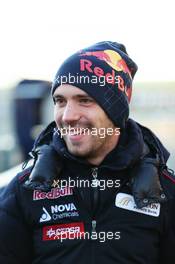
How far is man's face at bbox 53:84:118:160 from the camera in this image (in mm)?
2389

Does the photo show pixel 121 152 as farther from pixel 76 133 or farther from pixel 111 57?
pixel 111 57

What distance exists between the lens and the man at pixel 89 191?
2.39 meters

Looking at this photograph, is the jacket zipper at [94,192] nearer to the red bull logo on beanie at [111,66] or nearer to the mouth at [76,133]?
the mouth at [76,133]

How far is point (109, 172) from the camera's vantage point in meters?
2.49

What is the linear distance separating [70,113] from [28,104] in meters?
6.17

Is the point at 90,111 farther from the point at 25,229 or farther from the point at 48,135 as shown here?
the point at 25,229

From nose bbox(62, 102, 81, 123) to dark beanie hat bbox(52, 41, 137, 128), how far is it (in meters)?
0.09

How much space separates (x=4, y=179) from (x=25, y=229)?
11.1 feet

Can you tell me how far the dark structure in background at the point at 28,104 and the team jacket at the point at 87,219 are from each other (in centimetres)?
577

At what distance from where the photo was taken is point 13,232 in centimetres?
247

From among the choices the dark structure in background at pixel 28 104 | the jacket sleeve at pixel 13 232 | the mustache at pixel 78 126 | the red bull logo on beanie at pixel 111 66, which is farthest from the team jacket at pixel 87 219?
the dark structure in background at pixel 28 104

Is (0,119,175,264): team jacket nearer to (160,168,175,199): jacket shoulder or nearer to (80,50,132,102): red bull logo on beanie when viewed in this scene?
(160,168,175,199): jacket shoulder

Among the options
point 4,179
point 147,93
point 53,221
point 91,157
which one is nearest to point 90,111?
point 91,157

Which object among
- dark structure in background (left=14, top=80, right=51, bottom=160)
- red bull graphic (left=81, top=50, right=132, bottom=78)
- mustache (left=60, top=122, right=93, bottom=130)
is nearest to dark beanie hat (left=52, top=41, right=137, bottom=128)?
red bull graphic (left=81, top=50, right=132, bottom=78)
